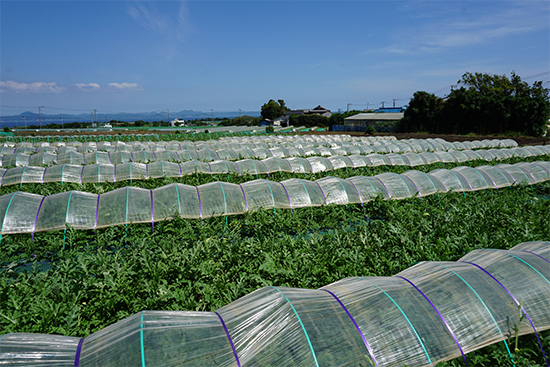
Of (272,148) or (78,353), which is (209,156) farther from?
(78,353)

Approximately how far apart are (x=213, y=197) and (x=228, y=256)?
131 inches

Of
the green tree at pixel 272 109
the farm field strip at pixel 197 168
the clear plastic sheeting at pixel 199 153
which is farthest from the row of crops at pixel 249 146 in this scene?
the green tree at pixel 272 109

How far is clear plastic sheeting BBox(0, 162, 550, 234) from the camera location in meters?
7.94

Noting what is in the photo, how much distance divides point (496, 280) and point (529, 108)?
4503 cm

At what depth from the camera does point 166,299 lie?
16.0 ft

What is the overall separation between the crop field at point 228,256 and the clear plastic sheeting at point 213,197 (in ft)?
0.91

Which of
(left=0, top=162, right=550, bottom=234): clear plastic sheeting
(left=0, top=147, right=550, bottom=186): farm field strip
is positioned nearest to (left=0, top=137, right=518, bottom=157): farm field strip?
(left=0, top=147, right=550, bottom=186): farm field strip

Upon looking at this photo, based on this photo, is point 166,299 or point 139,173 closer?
point 166,299

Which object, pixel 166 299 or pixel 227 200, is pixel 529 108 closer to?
pixel 227 200

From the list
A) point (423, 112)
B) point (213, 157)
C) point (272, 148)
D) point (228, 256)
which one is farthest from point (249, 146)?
point (423, 112)

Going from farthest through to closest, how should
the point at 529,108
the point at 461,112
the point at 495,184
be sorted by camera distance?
the point at 461,112 → the point at 529,108 → the point at 495,184

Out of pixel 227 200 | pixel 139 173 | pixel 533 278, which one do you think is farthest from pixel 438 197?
pixel 139 173

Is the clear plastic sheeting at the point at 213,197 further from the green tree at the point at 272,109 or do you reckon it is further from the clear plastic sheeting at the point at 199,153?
the green tree at the point at 272,109

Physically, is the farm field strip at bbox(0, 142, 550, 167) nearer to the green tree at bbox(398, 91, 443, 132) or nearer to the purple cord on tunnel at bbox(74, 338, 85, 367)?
the purple cord on tunnel at bbox(74, 338, 85, 367)
